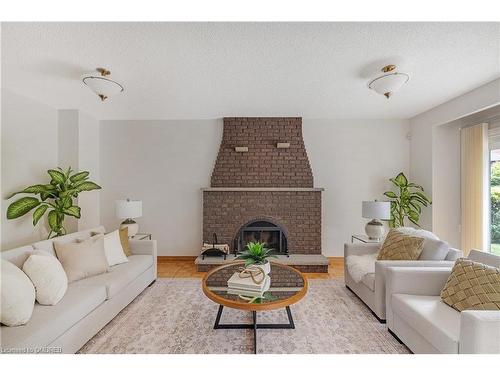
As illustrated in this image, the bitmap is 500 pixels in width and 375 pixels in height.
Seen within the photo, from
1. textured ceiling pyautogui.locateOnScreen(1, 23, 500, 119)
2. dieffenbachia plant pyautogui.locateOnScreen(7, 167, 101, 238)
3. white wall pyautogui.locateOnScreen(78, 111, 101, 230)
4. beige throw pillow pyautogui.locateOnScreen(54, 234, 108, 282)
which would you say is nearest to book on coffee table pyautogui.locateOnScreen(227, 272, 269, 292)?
beige throw pillow pyautogui.locateOnScreen(54, 234, 108, 282)

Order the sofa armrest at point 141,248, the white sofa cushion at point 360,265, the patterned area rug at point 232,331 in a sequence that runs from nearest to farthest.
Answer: the patterned area rug at point 232,331 → the white sofa cushion at point 360,265 → the sofa armrest at point 141,248

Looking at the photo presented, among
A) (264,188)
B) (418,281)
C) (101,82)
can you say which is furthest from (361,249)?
(101,82)

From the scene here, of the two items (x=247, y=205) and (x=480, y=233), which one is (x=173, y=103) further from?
(x=480, y=233)

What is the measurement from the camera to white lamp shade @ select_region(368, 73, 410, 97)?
2.31 meters

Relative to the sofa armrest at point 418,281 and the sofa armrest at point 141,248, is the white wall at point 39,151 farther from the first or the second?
the sofa armrest at point 418,281

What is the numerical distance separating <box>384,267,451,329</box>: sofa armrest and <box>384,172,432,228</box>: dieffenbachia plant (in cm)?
206

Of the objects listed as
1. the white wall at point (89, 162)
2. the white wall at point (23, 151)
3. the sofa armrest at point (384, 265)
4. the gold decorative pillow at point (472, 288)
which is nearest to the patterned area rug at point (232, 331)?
the sofa armrest at point (384, 265)

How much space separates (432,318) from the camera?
1.58m

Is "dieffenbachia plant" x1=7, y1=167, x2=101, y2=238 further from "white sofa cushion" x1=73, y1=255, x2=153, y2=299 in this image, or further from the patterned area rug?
the patterned area rug

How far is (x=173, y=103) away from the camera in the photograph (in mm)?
3438

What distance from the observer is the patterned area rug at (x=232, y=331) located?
6.05ft

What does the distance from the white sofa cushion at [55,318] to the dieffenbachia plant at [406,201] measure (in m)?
4.26

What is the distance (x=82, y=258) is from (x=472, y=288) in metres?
3.27
